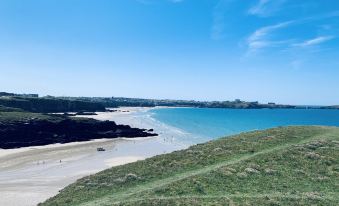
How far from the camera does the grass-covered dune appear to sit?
2384 centimetres

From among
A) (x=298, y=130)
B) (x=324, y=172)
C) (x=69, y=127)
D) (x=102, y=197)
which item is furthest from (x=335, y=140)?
(x=69, y=127)

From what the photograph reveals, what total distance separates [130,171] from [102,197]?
19.1 feet

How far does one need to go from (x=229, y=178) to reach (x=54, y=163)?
40996mm

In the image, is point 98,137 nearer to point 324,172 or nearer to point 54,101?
point 324,172

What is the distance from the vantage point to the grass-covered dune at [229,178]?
78.2ft

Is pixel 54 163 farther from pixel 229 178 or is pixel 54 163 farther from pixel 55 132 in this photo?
pixel 229 178

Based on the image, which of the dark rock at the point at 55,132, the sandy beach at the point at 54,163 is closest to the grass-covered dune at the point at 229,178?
the sandy beach at the point at 54,163

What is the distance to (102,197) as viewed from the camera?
1046 inches

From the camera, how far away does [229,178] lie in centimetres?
2734

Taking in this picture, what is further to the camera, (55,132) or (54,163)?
(55,132)

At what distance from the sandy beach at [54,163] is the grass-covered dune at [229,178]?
11764 millimetres

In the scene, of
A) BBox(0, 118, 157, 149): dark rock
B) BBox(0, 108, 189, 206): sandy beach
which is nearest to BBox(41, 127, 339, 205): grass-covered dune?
BBox(0, 108, 189, 206): sandy beach

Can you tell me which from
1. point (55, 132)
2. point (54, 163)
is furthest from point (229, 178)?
point (55, 132)

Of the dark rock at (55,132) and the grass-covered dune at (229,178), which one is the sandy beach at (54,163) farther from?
the grass-covered dune at (229,178)
